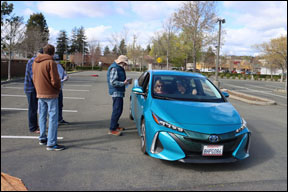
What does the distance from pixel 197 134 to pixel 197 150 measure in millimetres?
225

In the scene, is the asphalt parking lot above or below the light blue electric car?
below

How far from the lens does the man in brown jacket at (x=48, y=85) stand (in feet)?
12.8

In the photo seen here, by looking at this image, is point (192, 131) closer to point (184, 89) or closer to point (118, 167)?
point (118, 167)

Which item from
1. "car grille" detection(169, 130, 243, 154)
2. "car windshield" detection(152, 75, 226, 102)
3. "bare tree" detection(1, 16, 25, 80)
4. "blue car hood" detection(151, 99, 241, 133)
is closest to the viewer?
"car grille" detection(169, 130, 243, 154)

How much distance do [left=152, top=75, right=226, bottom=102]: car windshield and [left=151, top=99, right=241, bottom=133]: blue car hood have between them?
0.27 metres

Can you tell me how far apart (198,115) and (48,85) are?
2.42m

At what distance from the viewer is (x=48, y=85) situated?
157 inches

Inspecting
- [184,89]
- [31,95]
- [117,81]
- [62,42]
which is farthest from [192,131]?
[62,42]

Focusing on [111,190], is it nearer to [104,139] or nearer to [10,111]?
[104,139]

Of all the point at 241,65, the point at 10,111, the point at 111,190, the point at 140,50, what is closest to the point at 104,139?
the point at 111,190

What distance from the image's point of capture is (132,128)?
6.01 metres

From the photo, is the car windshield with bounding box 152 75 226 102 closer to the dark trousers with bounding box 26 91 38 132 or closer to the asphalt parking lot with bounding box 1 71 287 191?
the asphalt parking lot with bounding box 1 71 287 191

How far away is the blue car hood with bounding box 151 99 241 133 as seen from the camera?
361cm

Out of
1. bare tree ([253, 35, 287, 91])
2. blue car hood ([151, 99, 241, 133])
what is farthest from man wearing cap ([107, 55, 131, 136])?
bare tree ([253, 35, 287, 91])
